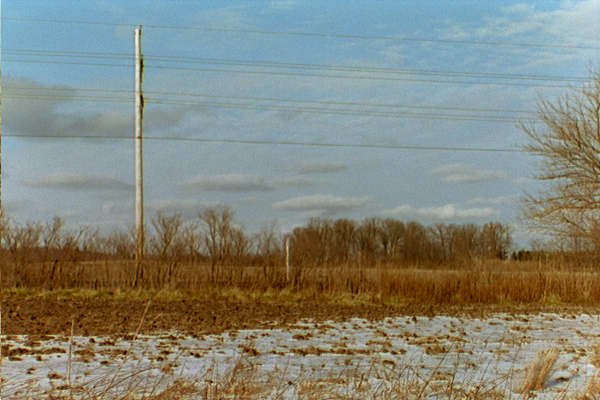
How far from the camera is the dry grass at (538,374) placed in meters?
7.28

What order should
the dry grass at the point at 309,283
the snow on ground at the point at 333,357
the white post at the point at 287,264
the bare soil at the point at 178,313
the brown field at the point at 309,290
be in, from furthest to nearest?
the white post at the point at 287,264, the dry grass at the point at 309,283, the brown field at the point at 309,290, the bare soil at the point at 178,313, the snow on ground at the point at 333,357

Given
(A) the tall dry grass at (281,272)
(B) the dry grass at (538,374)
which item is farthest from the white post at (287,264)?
(B) the dry grass at (538,374)

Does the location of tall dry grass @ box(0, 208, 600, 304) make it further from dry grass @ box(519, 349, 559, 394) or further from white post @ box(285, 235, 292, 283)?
dry grass @ box(519, 349, 559, 394)

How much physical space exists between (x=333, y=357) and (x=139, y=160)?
13595mm

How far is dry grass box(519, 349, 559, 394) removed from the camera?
7.28 m

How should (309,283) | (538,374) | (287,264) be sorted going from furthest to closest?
1. (287,264)
2. (309,283)
3. (538,374)

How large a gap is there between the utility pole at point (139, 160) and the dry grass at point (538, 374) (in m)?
14.5

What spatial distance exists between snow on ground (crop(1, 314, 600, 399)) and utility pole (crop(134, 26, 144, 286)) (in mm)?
8349

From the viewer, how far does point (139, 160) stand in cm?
2148

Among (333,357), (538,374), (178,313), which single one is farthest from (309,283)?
(538,374)

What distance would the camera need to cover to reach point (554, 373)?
8180 millimetres

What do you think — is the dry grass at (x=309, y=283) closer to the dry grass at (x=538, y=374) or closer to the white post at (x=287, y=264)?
the white post at (x=287, y=264)

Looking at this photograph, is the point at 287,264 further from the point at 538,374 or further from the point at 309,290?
the point at 538,374

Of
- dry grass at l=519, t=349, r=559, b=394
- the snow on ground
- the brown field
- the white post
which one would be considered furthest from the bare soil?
dry grass at l=519, t=349, r=559, b=394
